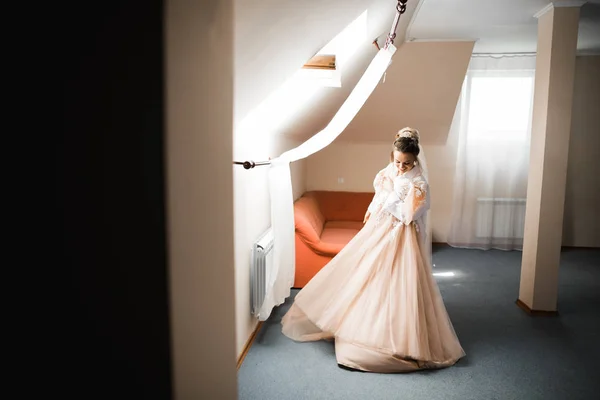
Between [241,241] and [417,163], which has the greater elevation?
[417,163]

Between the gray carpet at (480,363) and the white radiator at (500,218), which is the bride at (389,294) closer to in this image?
the gray carpet at (480,363)

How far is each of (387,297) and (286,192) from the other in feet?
3.02

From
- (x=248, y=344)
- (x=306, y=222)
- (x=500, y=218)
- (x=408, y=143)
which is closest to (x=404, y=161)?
(x=408, y=143)

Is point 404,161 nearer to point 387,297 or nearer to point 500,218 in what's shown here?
point 387,297

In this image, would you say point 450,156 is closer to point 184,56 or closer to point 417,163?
point 417,163

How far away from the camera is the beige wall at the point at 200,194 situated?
2.19 ft

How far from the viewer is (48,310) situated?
685 millimetres

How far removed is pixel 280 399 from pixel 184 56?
216 centimetres

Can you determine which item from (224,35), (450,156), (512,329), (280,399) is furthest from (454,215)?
(224,35)

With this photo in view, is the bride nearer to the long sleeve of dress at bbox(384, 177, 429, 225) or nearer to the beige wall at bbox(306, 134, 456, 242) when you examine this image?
the long sleeve of dress at bbox(384, 177, 429, 225)

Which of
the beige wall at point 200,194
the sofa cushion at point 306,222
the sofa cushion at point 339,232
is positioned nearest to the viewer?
the beige wall at point 200,194

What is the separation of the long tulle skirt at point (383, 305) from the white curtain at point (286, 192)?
0.99ft

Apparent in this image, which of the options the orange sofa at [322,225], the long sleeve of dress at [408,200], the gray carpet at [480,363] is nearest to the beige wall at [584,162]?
the gray carpet at [480,363]

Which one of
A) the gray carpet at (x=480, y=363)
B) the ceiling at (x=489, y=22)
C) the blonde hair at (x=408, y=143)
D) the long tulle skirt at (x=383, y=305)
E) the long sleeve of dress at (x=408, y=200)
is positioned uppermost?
the ceiling at (x=489, y=22)
